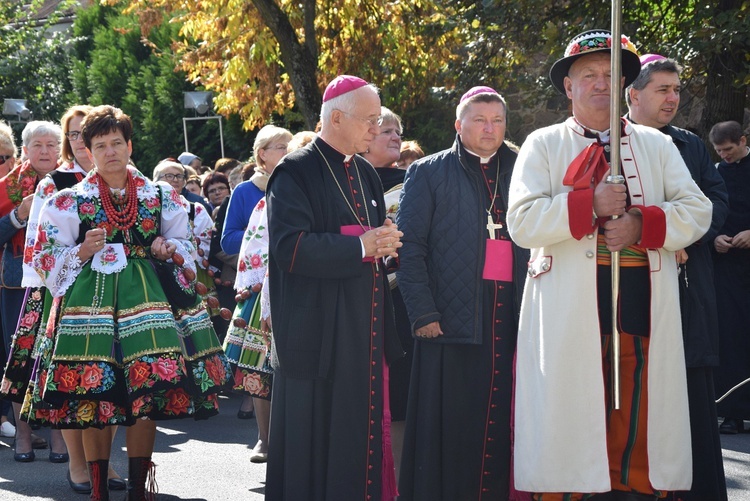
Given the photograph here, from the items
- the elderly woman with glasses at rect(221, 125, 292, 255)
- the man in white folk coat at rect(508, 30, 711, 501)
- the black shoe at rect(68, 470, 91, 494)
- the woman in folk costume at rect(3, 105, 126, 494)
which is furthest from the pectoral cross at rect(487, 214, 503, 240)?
the black shoe at rect(68, 470, 91, 494)

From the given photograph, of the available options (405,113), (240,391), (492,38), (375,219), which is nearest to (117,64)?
(405,113)

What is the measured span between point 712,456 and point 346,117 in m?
2.17

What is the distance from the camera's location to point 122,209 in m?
5.74

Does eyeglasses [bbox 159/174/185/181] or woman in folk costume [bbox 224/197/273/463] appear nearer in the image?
woman in folk costume [bbox 224/197/273/463]

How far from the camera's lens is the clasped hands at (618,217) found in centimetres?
451

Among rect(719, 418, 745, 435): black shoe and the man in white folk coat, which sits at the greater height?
the man in white folk coat

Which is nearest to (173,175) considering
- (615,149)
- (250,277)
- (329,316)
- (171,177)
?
(171,177)

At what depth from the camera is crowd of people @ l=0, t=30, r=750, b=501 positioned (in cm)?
465

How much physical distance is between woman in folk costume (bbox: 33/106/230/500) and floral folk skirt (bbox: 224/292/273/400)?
0.93 m

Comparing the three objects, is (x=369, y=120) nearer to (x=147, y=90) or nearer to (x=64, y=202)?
(x=64, y=202)

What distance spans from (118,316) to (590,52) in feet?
8.30

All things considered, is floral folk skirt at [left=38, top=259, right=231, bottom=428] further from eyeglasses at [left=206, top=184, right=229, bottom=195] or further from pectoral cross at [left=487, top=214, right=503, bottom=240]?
eyeglasses at [left=206, top=184, right=229, bottom=195]

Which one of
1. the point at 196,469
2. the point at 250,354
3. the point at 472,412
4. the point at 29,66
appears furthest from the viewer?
the point at 29,66

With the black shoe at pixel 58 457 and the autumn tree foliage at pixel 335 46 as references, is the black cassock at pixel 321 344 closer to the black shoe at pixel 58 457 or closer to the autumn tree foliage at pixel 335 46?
the black shoe at pixel 58 457
